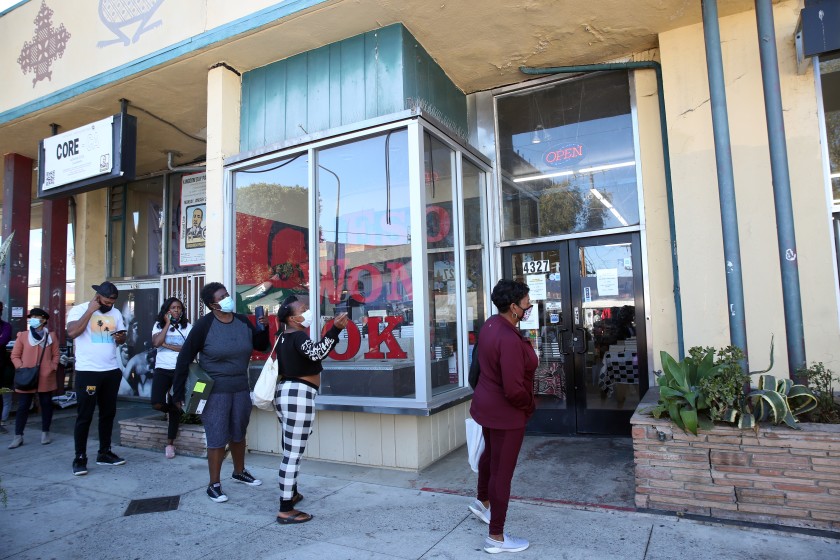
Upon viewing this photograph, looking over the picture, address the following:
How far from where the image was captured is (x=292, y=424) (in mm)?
3812

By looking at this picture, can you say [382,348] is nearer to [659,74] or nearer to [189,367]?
[189,367]

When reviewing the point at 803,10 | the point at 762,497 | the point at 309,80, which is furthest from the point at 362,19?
the point at 762,497

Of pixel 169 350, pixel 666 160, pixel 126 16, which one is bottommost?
pixel 169 350

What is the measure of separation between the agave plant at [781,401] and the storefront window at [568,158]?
2.37 metres

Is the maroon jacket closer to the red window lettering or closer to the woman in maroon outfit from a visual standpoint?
the woman in maroon outfit

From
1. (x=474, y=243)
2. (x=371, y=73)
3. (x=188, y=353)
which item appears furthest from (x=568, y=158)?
(x=188, y=353)

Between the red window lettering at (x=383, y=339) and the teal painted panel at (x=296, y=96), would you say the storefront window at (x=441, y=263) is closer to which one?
the red window lettering at (x=383, y=339)

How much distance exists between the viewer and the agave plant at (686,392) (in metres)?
3.59

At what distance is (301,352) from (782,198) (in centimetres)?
378

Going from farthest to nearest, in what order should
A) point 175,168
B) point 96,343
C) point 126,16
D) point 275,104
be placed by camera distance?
point 175,168 → point 126,16 → point 275,104 → point 96,343

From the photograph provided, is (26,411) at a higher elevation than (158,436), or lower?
higher

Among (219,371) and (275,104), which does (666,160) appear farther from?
(219,371)

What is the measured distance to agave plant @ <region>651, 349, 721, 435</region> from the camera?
3.59 m

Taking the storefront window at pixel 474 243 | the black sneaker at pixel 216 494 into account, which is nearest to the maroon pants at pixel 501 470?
the black sneaker at pixel 216 494
